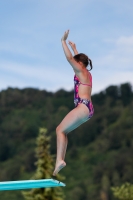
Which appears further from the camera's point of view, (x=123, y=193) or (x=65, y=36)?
(x=123, y=193)

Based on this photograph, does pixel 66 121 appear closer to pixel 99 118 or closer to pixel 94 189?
pixel 94 189

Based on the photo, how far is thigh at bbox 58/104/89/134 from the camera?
8.24 m

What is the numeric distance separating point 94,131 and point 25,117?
10.9 metres

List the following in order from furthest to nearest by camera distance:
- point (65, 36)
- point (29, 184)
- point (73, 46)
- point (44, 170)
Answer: point (44, 170) < point (73, 46) < point (65, 36) < point (29, 184)

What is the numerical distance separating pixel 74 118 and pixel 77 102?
9.2 inches

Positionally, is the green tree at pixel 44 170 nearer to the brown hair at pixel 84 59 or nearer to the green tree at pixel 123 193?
the green tree at pixel 123 193

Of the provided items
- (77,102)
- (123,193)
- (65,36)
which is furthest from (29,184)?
(123,193)

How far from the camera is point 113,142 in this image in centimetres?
9462

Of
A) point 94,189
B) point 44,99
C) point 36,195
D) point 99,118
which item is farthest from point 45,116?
point 36,195

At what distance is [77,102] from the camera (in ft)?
27.4

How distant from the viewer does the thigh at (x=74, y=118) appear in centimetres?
824

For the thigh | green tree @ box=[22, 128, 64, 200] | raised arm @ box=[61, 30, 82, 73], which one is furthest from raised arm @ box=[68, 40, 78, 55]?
Result: green tree @ box=[22, 128, 64, 200]

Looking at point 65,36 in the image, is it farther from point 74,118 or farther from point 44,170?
point 44,170

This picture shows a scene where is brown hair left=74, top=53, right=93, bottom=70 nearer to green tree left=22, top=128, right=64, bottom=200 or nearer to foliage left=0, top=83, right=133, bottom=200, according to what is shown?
green tree left=22, top=128, right=64, bottom=200
